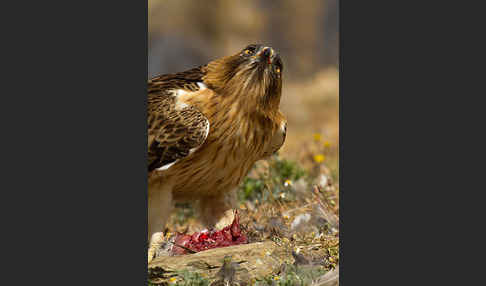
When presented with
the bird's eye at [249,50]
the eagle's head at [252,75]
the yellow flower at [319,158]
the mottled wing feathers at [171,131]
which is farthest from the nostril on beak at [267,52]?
the yellow flower at [319,158]

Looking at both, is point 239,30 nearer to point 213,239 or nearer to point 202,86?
point 202,86

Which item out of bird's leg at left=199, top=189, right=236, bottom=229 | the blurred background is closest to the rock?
bird's leg at left=199, top=189, right=236, bottom=229

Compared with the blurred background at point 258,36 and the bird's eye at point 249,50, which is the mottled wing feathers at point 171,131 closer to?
the blurred background at point 258,36

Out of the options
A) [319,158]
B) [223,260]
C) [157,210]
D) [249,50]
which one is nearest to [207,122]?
[249,50]

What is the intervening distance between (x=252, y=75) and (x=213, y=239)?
5.00ft

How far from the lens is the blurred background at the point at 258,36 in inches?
226

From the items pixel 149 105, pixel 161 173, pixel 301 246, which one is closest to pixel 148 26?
pixel 149 105

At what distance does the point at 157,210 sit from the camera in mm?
5559

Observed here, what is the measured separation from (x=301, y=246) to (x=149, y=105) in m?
1.86

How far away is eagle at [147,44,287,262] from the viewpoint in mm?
5391

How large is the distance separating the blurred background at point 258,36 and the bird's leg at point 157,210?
3.40 ft

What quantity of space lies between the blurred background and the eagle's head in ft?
0.57

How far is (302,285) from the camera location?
5332 millimetres

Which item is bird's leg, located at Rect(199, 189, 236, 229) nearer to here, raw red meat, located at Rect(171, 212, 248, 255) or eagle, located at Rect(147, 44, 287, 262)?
raw red meat, located at Rect(171, 212, 248, 255)
